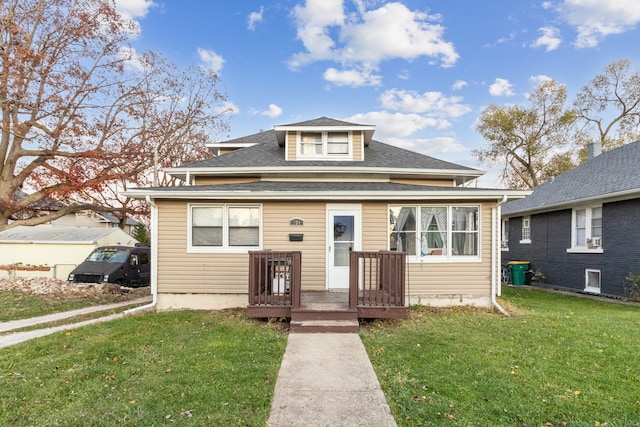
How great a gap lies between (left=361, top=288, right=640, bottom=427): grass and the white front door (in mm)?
1737

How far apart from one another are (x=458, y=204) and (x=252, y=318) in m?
5.32

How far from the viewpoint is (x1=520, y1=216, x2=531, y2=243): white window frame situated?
1398 centimetres

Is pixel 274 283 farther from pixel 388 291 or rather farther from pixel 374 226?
pixel 374 226

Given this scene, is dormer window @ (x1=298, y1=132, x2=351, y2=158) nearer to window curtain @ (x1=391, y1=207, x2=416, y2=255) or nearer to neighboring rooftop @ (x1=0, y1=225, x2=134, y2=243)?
window curtain @ (x1=391, y1=207, x2=416, y2=255)

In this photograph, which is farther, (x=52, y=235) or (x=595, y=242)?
(x=52, y=235)

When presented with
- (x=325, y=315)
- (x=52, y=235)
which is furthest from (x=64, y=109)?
(x=325, y=315)

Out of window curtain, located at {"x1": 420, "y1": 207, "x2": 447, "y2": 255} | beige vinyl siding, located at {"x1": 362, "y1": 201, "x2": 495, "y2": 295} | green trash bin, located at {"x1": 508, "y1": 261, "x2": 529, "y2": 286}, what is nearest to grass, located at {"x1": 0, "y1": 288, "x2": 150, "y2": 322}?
beige vinyl siding, located at {"x1": 362, "y1": 201, "x2": 495, "y2": 295}

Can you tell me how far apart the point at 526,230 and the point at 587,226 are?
3256mm

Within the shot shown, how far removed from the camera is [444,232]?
7723mm

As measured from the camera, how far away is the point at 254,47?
1427 centimetres

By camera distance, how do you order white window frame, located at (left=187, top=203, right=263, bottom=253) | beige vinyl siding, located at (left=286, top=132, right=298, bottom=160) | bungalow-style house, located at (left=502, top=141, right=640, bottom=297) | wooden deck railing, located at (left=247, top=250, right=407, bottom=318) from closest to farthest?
1. wooden deck railing, located at (left=247, top=250, right=407, bottom=318)
2. white window frame, located at (left=187, top=203, right=263, bottom=253)
3. bungalow-style house, located at (left=502, top=141, right=640, bottom=297)
4. beige vinyl siding, located at (left=286, top=132, right=298, bottom=160)

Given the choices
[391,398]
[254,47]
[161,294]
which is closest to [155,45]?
[254,47]

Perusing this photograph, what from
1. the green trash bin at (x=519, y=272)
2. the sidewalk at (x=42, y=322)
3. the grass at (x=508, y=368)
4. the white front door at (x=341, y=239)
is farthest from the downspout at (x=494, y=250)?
the sidewalk at (x=42, y=322)

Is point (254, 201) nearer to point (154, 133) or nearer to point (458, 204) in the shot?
point (458, 204)
